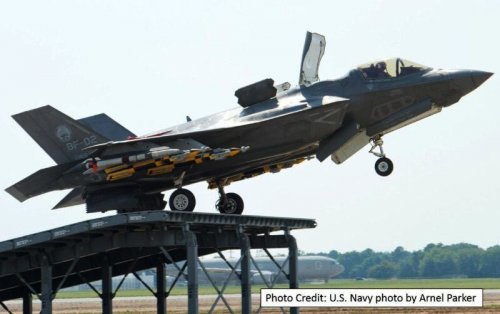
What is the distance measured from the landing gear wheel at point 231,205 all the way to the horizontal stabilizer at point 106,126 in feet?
11.9

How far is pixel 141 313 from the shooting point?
47.0 m

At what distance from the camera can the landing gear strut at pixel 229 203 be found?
32.3 m

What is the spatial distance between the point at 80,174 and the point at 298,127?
21.7 ft

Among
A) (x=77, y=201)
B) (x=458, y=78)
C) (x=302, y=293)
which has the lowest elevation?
(x=302, y=293)

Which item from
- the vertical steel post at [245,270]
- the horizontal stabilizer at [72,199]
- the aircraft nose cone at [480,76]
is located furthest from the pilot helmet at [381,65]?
the horizontal stabilizer at [72,199]

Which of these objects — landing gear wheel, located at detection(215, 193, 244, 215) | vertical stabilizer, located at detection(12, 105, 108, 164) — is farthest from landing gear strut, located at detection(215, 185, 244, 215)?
vertical stabilizer, located at detection(12, 105, 108, 164)

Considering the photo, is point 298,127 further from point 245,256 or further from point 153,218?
point 153,218

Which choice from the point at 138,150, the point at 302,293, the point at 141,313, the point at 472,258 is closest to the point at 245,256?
the point at 302,293

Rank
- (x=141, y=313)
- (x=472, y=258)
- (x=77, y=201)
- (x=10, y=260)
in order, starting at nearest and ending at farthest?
(x=10, y=260), (x=77, y=201), (x=141, y=313), (x=472, y=258)

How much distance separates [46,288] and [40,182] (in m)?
5.61

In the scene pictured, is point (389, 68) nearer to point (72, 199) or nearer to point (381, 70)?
point (381, 70)

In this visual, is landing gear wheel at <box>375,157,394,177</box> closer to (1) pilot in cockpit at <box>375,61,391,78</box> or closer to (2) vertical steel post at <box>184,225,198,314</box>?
(1) pilot in cockpit at <box>375,61,391,78</box>

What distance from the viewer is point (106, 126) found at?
3195 cm

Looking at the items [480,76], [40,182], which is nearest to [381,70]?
[480,76]
